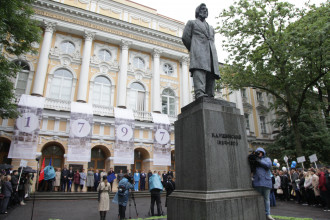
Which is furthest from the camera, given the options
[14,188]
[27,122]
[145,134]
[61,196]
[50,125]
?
[145,134]

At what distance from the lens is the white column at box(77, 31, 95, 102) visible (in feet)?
62.0

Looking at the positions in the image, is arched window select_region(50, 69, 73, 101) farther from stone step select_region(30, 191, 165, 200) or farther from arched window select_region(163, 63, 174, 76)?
arched window select_region(163, 63, 174, 76)

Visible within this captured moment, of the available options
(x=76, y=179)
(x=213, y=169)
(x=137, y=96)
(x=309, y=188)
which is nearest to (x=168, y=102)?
(x=137, y=96)

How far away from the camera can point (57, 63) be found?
1958cm

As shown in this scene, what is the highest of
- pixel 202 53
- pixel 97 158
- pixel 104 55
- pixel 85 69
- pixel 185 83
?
pixel 104 55

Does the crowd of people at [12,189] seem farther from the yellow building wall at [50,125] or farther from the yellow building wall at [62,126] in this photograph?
the yellow building wall at [62,126]

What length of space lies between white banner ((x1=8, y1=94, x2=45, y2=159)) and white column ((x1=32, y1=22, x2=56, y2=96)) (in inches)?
63.8

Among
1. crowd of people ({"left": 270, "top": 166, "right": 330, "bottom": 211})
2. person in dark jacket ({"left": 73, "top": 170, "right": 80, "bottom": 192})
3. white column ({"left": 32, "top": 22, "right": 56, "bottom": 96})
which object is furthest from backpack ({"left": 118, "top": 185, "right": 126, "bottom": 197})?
white column ({"left": 32, "top": 22, "right": 56, "bottom": 96})

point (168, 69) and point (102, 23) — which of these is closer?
point (102, 23)

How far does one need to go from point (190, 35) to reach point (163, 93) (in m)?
18.0

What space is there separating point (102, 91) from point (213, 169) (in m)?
18.1

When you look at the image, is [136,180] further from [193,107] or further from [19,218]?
[193,107]

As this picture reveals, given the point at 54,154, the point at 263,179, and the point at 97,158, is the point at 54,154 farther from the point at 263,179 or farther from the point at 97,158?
the point at 263,179

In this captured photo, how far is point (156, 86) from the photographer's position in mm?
22359
